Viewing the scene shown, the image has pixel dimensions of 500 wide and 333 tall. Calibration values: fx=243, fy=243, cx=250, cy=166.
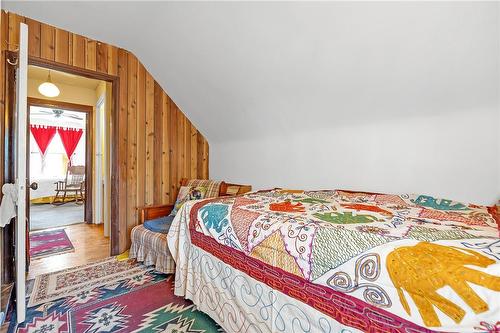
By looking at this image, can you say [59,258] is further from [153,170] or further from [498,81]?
[498,81]

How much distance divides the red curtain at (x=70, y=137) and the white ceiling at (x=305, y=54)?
590 centimetres

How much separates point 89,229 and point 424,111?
463 cm

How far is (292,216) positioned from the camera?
1274 mm

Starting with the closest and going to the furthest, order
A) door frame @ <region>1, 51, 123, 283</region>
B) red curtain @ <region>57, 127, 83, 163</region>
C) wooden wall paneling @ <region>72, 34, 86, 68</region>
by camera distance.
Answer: door frame @ <region>1, 51, 123, 283</region> < wooden wall paneling @ <region>72, 34, 86, 68</region> < red curtain @ <region>57, 127, 83, 163</region>

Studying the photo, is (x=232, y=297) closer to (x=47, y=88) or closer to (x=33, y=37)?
(x=33, y=37)

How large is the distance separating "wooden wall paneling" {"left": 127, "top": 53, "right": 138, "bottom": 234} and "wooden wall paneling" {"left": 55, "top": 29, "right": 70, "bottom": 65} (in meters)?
0.58

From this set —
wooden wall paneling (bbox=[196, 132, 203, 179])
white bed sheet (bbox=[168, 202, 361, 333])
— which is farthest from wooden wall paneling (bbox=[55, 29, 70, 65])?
white bed sheet (bbox=[168, 202, 361, 333])

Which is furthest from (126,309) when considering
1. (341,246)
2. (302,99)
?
(302,99)

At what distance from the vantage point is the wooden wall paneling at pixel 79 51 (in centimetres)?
248

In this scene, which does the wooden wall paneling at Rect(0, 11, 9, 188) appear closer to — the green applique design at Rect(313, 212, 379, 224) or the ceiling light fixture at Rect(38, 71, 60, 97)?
the ceiling light fixture at Rect(38, 71, 60, 97)

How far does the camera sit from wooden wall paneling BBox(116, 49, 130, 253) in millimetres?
2773

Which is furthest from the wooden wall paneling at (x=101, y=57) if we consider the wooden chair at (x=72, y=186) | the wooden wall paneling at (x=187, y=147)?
the wooden chair at (x=72, y=186)

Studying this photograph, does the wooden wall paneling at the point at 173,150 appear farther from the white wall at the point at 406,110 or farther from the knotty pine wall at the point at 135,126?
the white wall at the point at 406,110

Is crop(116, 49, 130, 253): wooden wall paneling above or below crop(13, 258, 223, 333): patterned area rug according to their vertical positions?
above
